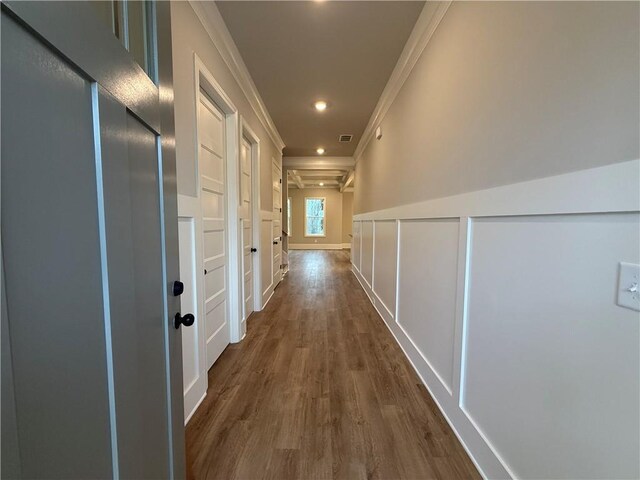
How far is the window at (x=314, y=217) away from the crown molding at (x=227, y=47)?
8.43 metres

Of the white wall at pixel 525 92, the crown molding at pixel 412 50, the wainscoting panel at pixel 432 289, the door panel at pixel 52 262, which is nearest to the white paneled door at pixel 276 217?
the crown molding at pixel 412 50

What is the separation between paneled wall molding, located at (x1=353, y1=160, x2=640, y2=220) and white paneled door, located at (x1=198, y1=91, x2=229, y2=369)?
163cm

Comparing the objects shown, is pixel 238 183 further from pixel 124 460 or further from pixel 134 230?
pixel 124 460

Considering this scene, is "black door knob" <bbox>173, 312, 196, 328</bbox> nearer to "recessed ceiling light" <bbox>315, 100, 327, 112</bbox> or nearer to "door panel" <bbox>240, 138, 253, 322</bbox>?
"door panel" <bbox>240, 138, 253, 322</bbox>

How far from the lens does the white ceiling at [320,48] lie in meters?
1.88

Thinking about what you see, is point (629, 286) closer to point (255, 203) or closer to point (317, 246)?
point (255, 203)

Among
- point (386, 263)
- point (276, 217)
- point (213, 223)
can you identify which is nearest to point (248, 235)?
point (213, 223)

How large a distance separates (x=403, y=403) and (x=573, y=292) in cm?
129

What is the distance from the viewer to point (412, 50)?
217 centimetres

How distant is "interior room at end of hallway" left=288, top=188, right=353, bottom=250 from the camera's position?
11.9 m

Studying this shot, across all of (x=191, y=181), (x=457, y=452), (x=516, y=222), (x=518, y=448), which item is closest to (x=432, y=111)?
(x=516, y=222)

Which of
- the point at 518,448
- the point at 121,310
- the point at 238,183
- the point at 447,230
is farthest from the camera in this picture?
the point at 238,183

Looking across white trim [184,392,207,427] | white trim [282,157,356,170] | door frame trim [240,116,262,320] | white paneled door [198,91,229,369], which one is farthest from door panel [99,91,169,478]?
white trim [282,157,356,170]

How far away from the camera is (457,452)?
1.39 metres
